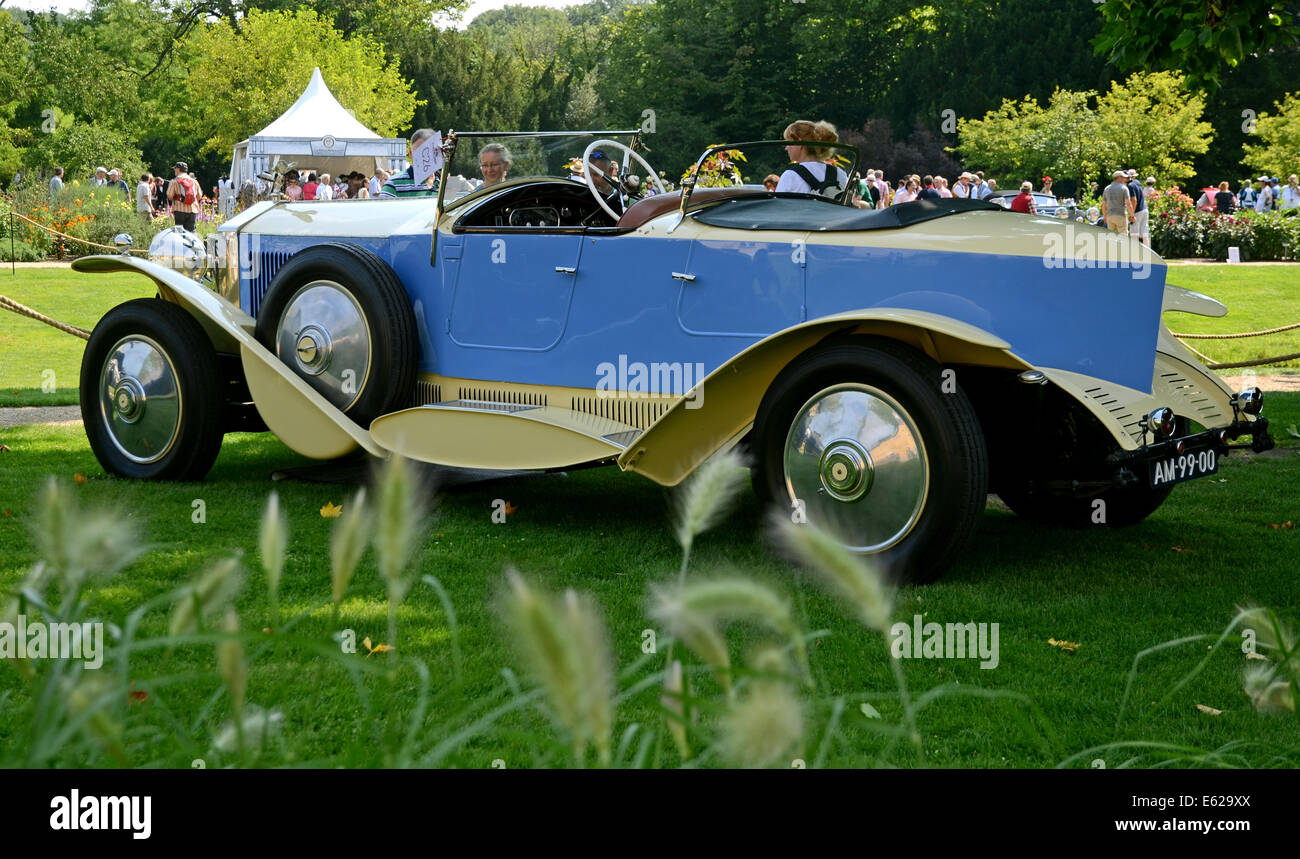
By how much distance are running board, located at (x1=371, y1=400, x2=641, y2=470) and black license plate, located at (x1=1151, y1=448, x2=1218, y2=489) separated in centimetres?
217

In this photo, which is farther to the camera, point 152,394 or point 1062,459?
point 152,394

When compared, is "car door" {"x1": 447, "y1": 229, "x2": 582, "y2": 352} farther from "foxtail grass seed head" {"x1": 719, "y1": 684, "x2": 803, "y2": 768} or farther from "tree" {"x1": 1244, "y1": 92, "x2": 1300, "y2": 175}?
"tree" {"x1": 1244, "y1": 92, "x2": 1300, "y2": 175}

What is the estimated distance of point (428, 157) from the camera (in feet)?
23.7

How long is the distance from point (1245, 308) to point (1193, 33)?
35.6 ft

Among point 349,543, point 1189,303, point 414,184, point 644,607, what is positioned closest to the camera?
point 349,543

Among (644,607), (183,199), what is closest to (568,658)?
(644,607)

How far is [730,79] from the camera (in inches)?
2153

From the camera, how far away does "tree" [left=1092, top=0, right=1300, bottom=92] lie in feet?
22.5

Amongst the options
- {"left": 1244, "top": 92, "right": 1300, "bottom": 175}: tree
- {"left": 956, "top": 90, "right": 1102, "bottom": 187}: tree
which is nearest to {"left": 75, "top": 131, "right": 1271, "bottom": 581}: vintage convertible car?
{"left": 1244, "top": 92, "right": 1300, "bottom": 175}: tree

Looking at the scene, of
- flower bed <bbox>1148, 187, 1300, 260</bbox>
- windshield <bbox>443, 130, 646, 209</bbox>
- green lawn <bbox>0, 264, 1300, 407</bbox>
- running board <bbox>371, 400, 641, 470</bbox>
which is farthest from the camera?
flower bed <bbox>1148, 187, 1300, 260</bbox>

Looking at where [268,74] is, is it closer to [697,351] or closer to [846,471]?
[697,351]
